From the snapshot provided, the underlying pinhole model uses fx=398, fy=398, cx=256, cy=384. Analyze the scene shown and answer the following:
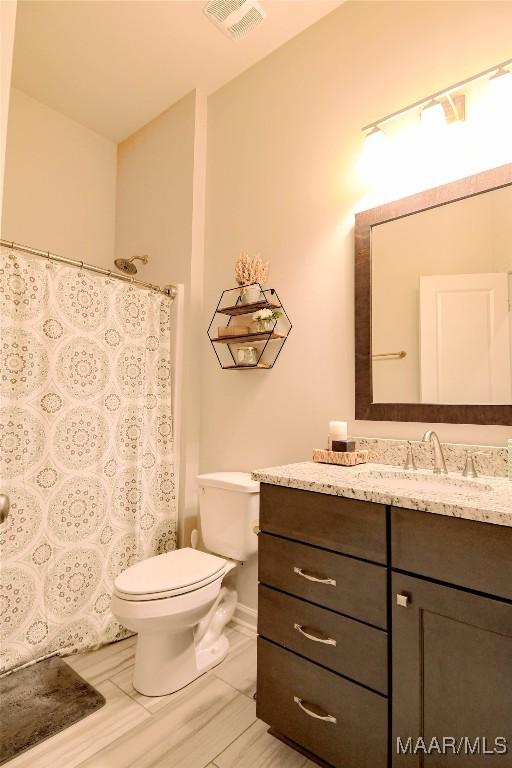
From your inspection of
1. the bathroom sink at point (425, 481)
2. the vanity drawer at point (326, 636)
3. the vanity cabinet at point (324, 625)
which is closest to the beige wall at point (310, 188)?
the bathroom sink at point (425, 481)

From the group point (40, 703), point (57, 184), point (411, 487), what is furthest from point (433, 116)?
point (40, 703)

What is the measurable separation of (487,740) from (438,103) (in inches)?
73.6

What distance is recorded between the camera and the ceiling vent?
1750 millimetres

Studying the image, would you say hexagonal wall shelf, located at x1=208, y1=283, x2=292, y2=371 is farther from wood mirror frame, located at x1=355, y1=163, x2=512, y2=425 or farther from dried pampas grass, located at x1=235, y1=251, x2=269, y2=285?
wood mirror frame, located at x1=355, y1=163, x2=512, y2=425

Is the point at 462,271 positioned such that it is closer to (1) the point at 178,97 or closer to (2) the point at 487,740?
(2) the point at 487,740

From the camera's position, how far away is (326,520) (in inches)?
44.3

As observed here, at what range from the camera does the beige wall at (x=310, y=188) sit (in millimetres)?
1512

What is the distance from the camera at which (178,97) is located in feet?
7.95

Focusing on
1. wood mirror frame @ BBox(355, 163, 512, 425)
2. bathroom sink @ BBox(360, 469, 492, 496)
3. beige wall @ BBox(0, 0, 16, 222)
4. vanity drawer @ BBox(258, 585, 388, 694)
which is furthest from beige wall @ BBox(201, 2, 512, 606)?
beige wall @ BBox(0, 0, 16, 222)

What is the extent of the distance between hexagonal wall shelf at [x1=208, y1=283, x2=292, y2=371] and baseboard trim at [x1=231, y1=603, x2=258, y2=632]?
3.96 ft

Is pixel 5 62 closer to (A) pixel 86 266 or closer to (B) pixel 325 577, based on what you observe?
(A) pixel 86 266

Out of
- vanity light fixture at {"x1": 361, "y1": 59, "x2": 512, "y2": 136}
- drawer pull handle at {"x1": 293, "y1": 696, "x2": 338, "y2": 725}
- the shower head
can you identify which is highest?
vanity light fixture at {"x1": 361, "y1": 59, "x2": 512, "y2": 136}

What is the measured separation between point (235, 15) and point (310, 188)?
0.84m

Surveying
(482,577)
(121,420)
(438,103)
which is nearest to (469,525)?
(482,577)
